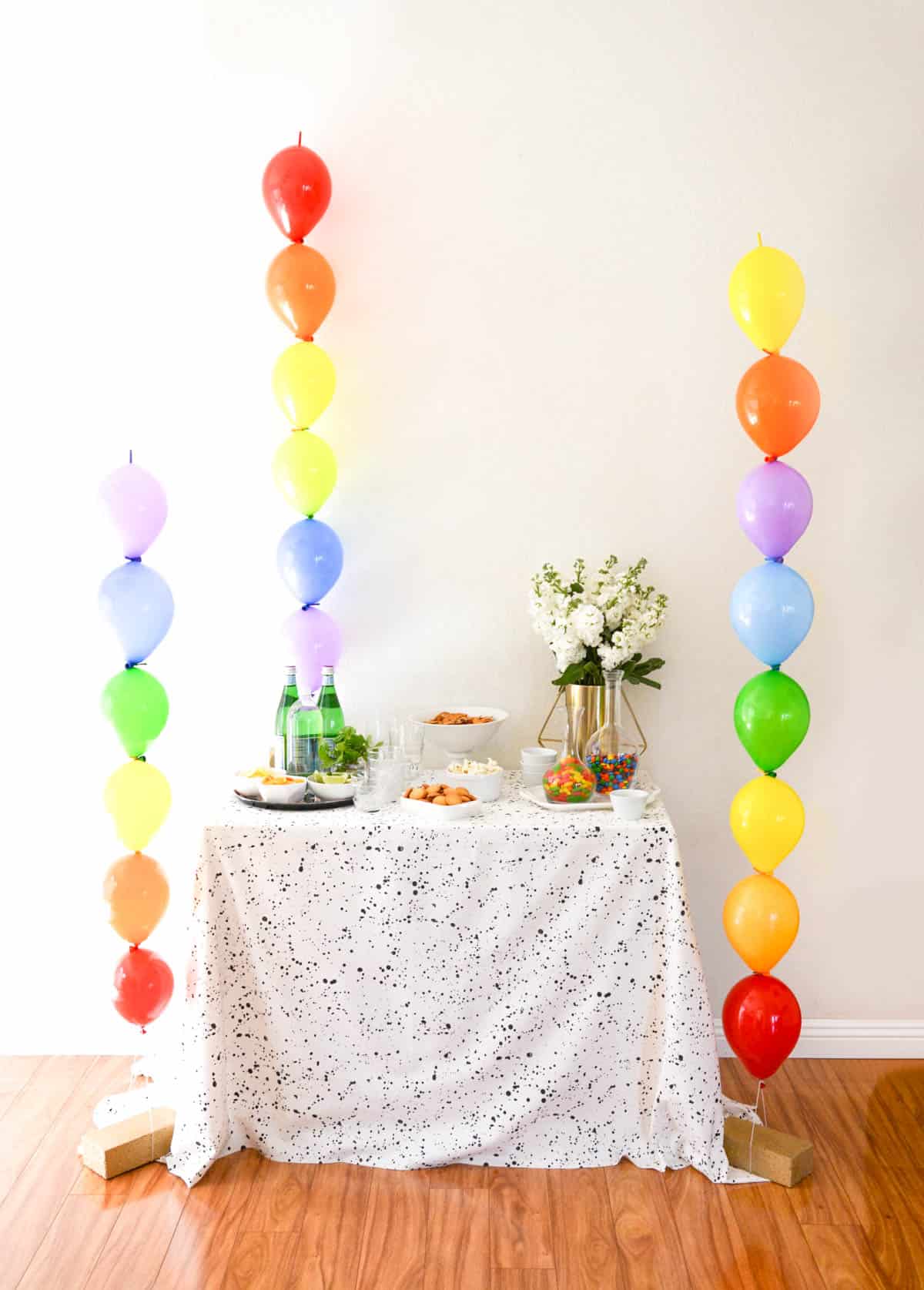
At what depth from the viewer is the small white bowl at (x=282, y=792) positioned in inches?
100

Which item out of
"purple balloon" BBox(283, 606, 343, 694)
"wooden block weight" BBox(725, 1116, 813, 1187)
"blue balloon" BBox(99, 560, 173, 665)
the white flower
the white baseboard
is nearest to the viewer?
"wooden block weight" BBox(725, 1116, 813, 1187)

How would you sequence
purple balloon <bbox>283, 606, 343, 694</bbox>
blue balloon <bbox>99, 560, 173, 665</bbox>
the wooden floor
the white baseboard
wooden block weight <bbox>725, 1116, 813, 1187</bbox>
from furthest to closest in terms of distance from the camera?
1. the white baseboard
2. purple balloon <bbox>283, 606, 343, 694</bbox>
3. blue balloon <bbox>99, 560, 173, 665</bbox>
4. wooden block weight <bbox>725, 1116, 813, 1187</bbox>
5. the wooden floor

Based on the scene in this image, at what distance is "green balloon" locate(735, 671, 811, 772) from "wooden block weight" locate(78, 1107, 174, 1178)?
1.48m

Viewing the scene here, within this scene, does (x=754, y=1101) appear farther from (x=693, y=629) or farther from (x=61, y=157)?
(x=61, y=157)

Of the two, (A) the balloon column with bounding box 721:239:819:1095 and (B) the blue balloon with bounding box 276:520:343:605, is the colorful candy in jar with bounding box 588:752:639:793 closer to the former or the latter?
(A) the balloon column with bounding box 721:239:819:1095

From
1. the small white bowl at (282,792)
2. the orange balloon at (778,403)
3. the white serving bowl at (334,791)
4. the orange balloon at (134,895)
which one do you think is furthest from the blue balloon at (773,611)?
the orange balloon at (134,895)

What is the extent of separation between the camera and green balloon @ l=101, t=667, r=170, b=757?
2547 millimetres

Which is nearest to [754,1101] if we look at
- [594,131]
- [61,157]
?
[594,131]

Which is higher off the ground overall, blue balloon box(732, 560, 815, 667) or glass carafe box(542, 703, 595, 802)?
blue balloon box(732, 560, 815, 667)

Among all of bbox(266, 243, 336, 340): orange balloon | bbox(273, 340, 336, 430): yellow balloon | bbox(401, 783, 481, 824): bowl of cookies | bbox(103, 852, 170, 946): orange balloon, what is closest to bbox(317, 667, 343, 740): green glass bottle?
bbox(401, 783, 481, 824): bowl of cookies

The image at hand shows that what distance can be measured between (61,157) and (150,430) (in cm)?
68

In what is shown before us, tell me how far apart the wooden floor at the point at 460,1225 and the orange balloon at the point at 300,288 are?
184cm

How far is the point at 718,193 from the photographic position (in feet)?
9.22

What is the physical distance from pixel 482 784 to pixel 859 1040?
3.99 ft
